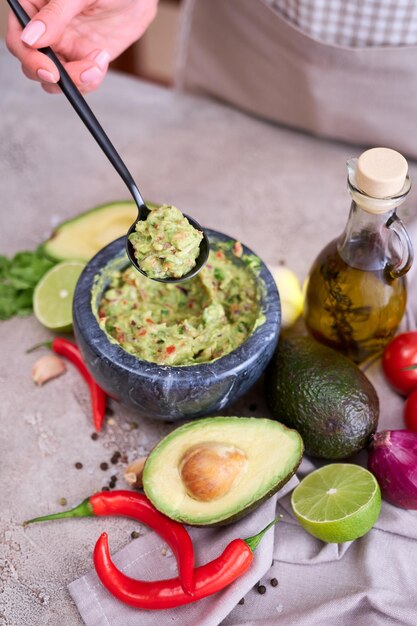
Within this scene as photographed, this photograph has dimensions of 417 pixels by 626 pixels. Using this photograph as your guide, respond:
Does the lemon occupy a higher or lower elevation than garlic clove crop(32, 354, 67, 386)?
lower

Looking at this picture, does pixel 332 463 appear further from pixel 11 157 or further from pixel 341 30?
pixel 11 157

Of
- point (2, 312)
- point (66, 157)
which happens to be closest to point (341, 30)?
point (66, 157)

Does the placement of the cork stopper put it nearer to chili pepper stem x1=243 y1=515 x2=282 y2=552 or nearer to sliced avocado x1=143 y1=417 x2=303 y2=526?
sliced avocado x1=143 y1=417 x2=303 y2=526

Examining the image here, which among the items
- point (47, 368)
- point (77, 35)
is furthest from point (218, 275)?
point (77, 35)

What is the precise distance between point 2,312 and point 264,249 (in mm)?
630

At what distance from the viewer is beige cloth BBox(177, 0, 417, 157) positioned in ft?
5.54

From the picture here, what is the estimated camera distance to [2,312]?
150 centimetres

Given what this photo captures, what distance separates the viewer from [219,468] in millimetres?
1081

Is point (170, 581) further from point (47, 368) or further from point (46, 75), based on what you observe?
point (46, 75)

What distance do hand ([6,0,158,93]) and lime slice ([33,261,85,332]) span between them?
0.37 meters

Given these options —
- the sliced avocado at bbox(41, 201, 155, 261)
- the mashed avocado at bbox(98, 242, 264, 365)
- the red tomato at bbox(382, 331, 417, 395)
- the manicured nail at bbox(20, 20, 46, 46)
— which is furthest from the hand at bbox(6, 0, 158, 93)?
the red tomato at bbox(382, 331, 417, 395)

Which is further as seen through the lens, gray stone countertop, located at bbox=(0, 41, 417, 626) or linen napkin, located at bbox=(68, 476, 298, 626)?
gray stone countertop, located at bbox=(0, 41, 417, 626)

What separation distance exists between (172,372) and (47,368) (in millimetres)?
392

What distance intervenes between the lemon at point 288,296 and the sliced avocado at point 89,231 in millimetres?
372
